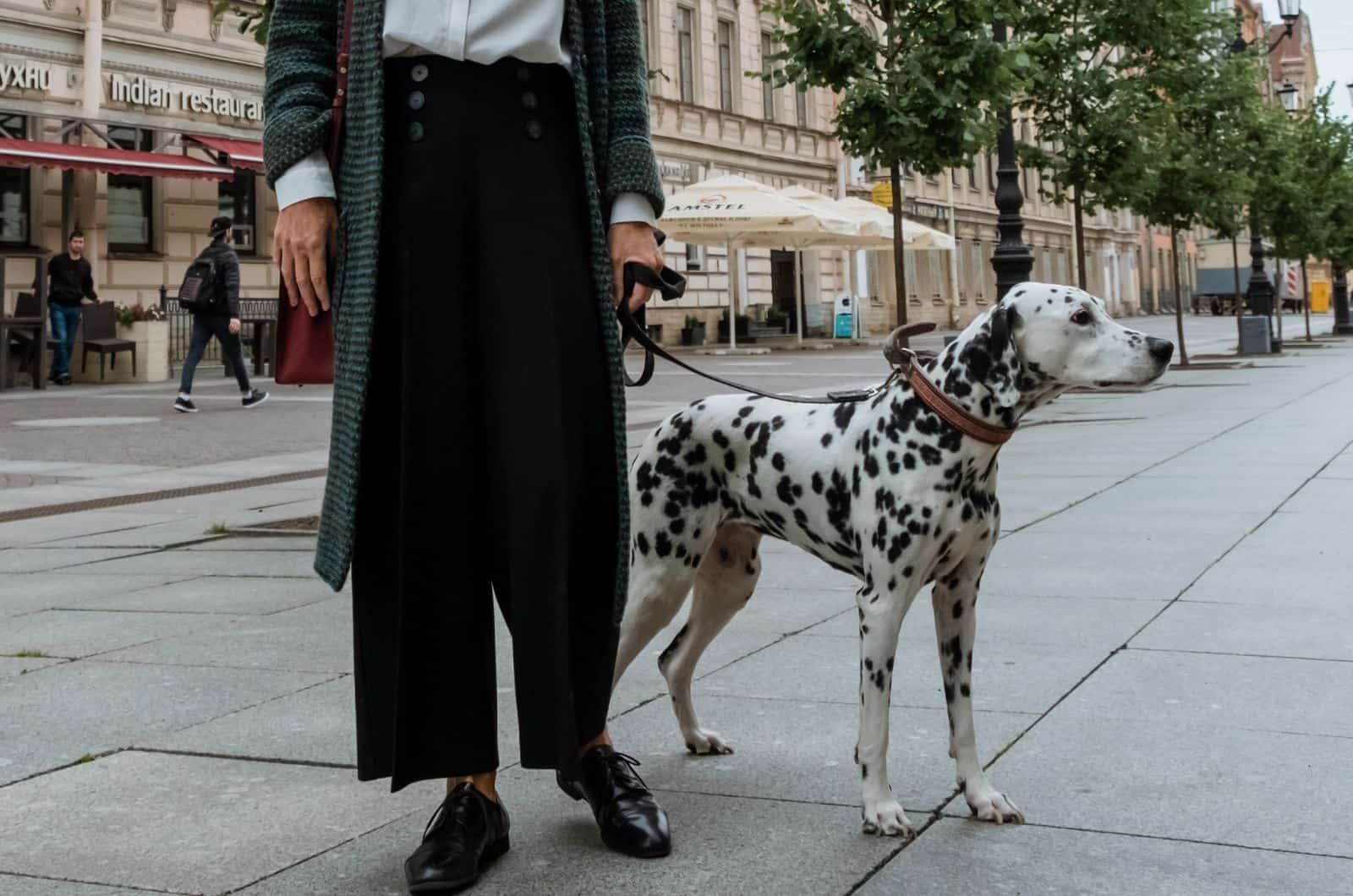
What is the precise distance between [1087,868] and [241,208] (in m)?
23.9

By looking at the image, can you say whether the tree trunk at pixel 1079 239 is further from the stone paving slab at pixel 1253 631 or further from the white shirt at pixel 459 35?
the white shirt at pixel 459 35

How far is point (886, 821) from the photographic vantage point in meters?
Result: 2.92

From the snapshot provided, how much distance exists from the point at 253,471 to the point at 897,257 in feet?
21.3

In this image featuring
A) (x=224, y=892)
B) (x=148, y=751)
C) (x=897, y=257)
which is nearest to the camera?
(x=224, y=892)

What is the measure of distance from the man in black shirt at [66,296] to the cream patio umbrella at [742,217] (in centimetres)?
989

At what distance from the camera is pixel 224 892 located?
2668 mm

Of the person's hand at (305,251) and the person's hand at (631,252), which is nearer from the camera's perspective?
the person's hand at (305,251)

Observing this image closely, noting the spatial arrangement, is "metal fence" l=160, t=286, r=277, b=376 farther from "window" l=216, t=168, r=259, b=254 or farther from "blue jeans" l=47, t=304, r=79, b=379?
"blue jeans" l=47, t=304, r=79, b=379

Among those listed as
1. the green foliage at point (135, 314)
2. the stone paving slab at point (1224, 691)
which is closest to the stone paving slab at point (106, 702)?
the stone paving slab at point (1224, 691)

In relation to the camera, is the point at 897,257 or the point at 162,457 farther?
the point at 897,257

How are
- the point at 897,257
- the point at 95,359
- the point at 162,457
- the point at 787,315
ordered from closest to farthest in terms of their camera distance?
the point at 162,457, the point at 897,257, the point at 95,359, the point at 787,315

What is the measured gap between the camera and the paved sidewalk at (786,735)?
2.79 meters

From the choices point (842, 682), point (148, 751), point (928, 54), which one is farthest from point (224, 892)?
point (928, 54)

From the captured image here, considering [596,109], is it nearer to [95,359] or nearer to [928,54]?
[928,54]
